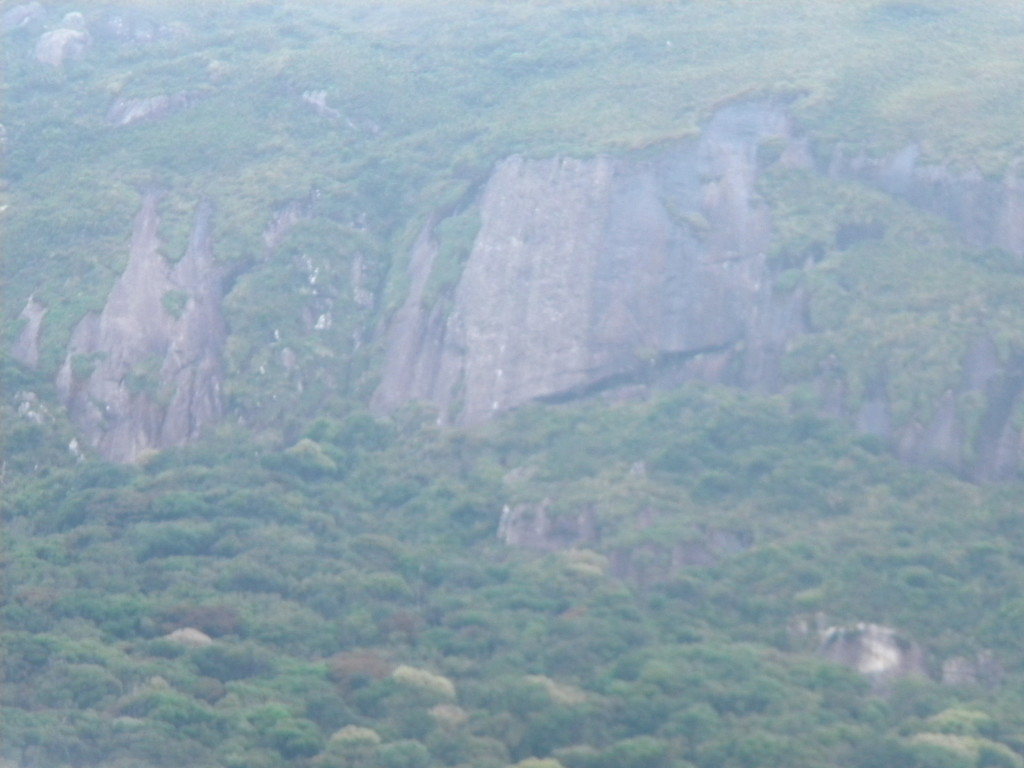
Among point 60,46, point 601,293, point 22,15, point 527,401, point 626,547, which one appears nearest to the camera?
point 626,547

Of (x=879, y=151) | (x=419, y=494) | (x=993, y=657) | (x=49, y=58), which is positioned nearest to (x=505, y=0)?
(x=49, y=58)

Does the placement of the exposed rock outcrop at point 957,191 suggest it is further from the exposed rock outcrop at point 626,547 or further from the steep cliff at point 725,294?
the exposed rock outcrop at point 626,547

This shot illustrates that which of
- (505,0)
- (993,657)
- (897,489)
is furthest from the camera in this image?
(505,0)

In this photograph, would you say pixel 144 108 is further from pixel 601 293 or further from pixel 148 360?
pixel 601 293

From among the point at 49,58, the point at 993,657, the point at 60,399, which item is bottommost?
the point at 993,657

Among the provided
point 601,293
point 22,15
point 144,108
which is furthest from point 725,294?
point 22,15

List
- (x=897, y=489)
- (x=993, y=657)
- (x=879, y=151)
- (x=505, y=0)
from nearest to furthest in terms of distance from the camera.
Answer: 1. (x=993, y=657)
2. (x=897, y=489)
3. (x=879, y=151)
4. (x=505, y=0)

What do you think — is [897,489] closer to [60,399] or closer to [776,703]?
[776,703]

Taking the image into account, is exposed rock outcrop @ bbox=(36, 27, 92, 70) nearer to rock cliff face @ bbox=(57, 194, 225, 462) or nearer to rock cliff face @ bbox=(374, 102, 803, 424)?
rock cliff face @ bbox=(57, 194, 225, 462)
